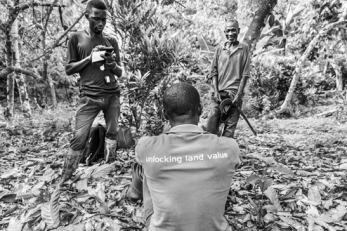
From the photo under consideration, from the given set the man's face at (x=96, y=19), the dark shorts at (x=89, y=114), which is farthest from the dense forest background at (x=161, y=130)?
the man's face at (x=96, y=19)

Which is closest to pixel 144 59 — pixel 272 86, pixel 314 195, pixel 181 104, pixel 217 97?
pixel 217 97

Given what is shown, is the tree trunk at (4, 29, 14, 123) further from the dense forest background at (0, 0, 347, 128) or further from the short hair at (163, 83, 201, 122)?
the short hair at (163, 83, 201, 122)

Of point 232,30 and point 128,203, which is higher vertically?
point 232,30

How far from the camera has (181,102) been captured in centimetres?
176

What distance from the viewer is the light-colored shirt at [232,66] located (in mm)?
4043

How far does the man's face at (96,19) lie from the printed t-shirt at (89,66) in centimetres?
14

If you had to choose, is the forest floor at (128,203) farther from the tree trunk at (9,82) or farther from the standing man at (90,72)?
the tree trunk at (9,82)

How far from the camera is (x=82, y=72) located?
346cm

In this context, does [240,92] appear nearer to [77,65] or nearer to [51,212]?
[77,65]

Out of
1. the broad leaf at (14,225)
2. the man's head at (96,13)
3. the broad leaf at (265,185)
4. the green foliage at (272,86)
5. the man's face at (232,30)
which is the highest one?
the man's head at (96,13)

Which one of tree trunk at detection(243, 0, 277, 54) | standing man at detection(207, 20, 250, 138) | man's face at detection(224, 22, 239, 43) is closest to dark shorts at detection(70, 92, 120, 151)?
standing man at detection(207, 20, 250, 138)

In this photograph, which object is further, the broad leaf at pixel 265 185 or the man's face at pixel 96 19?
the man's face at pixel 96 19

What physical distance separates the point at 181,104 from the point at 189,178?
0.43 metres

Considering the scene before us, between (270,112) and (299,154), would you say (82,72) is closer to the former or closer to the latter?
(299,154)
